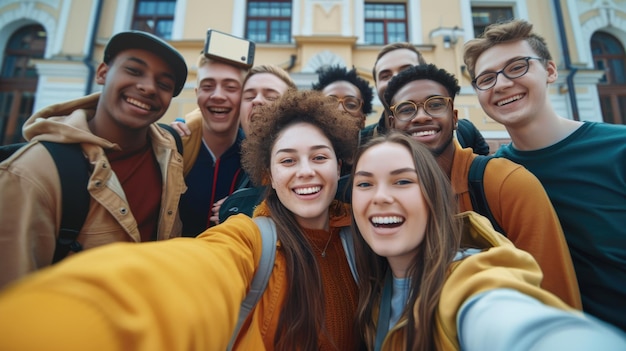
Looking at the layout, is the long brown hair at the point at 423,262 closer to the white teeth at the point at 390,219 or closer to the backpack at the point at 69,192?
the white teeth at the point at 390,219

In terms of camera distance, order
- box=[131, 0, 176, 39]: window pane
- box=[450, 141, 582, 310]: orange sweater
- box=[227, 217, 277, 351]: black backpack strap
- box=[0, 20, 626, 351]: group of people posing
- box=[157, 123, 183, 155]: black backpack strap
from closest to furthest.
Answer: box=[0, 20, 626, 351]: group of people posing
box=[227, 217, 277, 351]: black backpack strap
box=[450, 141, 582, 310]: orange sweater
box=[157, 123, 183, 155]: black backpack strap
box=[131, 0, 176, 39]: window pane

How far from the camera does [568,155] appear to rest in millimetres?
1758

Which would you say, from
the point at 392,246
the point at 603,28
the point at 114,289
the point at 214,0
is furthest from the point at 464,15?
the point at 114,289

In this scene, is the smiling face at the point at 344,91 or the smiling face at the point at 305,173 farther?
the smiling face at the point at 344,91

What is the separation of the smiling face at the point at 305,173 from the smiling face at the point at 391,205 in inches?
8.8

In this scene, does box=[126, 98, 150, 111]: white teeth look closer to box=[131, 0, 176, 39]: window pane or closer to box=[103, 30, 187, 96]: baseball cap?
box=[103, 30, 187, 96]: baseball cap

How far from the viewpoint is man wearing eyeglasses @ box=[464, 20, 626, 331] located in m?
1.58

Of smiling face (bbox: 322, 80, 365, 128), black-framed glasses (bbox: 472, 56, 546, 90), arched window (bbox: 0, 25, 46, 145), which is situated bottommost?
black-framed glasses (bbox: 472, 56, 546, 90)

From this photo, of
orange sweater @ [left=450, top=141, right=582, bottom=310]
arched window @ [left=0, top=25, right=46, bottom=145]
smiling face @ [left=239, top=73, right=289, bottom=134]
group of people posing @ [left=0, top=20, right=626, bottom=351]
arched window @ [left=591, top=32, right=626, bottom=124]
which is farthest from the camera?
arched window @ [left=591, top=32, right=626, bottom=124]

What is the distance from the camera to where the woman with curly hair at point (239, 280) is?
1.66ft

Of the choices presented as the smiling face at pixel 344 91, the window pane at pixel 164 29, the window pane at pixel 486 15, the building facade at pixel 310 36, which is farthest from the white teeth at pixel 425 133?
the window pane at pixel 164 29

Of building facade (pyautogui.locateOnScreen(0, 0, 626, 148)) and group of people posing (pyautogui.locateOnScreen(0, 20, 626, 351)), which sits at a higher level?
building facade (pyautogui.locateOnScreen(0, 0, 626, 148))

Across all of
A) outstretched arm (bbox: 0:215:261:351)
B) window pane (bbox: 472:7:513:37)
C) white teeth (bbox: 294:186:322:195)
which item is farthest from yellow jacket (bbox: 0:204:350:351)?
window pane (bbox: 472:7:513:37)

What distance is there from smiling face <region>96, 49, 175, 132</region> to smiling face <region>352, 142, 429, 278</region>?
1568mm
